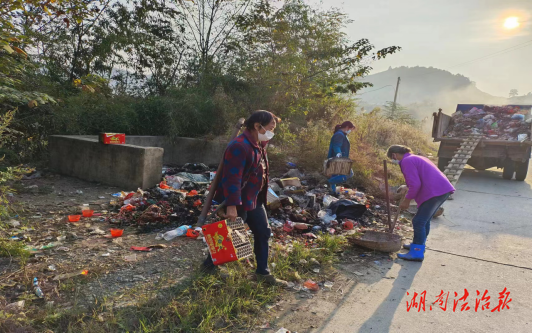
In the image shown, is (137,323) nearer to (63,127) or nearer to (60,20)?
(63,127)

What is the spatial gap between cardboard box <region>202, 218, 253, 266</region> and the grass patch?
0.86 ft

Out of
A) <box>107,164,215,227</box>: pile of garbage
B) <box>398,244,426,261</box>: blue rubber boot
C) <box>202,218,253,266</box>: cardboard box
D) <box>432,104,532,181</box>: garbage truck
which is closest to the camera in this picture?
<box>202,218,253,266</box>: cardboard box

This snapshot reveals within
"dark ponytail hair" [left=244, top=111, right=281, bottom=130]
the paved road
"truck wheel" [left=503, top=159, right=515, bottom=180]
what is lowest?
the paved road

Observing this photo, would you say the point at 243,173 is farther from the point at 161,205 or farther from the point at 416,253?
the point at 161,205

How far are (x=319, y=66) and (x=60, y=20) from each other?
24.0 ft

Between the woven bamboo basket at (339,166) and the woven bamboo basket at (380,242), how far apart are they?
6.91 feet

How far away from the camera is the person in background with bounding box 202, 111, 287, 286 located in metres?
2.69

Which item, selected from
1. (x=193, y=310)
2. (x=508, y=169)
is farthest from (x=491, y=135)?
(x=193, y=310)

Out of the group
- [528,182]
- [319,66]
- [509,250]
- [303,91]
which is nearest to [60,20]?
[303,91]

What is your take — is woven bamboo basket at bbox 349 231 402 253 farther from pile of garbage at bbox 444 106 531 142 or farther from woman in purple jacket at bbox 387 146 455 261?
pile of garbage at bbox 444 106 531 142

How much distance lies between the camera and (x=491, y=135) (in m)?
10.0

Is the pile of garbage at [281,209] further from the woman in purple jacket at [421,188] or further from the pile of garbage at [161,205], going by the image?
the woman in purple jacket at [421,188]

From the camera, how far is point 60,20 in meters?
8.06

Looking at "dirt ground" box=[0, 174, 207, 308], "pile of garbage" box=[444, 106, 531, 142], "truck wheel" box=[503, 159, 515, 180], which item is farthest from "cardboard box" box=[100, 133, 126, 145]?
"truck wheel" box=[503, 159, 515, 180]
